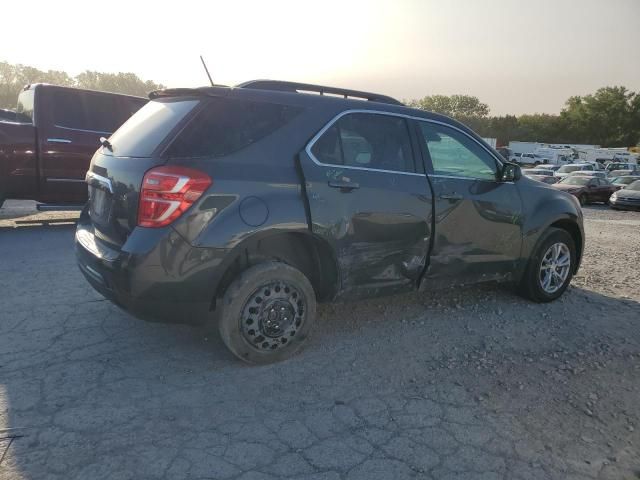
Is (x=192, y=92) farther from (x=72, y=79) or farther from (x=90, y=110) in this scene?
(x=72, y=79)

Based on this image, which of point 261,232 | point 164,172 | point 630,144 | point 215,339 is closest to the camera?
point 164,172

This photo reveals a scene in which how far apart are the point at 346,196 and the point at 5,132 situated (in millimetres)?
5969

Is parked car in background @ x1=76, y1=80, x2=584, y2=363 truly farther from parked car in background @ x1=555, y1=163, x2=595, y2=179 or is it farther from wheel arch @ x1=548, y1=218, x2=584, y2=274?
parked car in background @ x1=555, y1=163, x2=595, y2=179

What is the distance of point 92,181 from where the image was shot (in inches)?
146

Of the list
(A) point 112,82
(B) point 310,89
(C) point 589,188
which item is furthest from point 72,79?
(B) point 310,89

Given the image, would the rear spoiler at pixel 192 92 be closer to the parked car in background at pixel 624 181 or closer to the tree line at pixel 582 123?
the parked car in background at pixel 624 181

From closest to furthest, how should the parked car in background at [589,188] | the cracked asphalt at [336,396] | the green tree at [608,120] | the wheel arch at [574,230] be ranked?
the cracked asphalt at [336,396] < the wheel arch at [574,230] < the parked car in background at [589,188] < the green tree at [608,120]

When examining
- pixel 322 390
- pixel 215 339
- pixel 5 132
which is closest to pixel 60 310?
pixel 215 339

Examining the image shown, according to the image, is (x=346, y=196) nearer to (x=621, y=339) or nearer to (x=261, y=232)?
(x=261, y=232)

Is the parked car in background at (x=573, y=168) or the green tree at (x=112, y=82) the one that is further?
the green tree at (x=112, y=82)

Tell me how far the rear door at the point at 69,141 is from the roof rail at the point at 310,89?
5022mm

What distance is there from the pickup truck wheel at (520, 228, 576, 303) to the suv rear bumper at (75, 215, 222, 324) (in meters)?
3.20

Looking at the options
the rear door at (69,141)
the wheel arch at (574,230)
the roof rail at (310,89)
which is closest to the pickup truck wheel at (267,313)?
the roof rail at (310,89)

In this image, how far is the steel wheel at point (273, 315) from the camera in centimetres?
335
